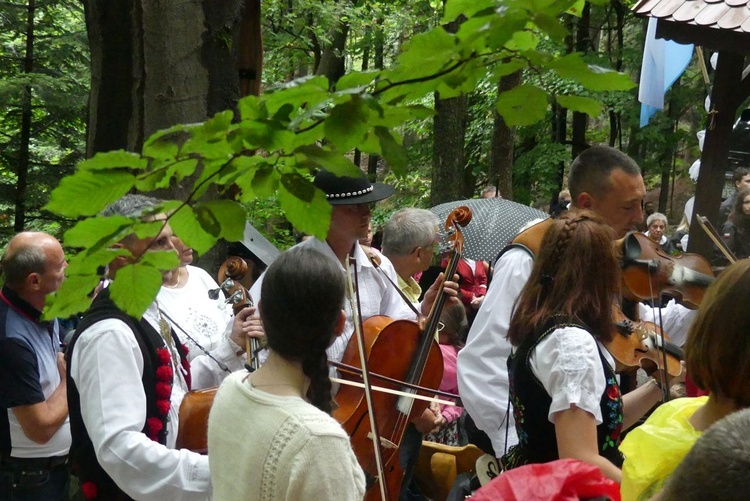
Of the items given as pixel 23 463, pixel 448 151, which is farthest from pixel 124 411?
pixel 448 151

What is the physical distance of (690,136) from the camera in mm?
16938

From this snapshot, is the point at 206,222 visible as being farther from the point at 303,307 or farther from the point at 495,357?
the point at 495,357

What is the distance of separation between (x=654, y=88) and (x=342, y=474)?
6.95 m

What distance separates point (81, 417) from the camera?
294 centimetres

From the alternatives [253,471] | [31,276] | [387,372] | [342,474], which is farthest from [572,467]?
[31,276]

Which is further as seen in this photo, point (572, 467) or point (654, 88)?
point (654, 88)

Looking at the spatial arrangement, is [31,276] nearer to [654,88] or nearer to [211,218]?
[211,218]

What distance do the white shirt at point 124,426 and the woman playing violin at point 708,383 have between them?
1444 millimetres

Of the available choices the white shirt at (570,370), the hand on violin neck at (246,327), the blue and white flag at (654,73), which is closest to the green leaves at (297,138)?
the white shirt at (570,370)

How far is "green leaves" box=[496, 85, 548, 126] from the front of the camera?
1.48 m

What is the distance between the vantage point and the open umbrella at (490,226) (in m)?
6.79

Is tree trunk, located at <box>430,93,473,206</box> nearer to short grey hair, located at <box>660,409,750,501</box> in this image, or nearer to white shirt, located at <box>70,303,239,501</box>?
white shirt, located at <box>70,303,239,501</box>

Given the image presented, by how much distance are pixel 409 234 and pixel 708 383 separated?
3.28 m

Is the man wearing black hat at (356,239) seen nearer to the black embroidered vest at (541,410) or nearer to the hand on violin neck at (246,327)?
the hand on violin neck at (246,327)
